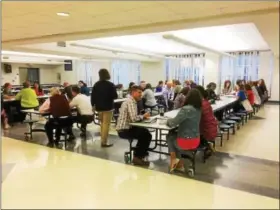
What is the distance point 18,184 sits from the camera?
2703 mm

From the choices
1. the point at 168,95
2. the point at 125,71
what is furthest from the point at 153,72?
the point at 168,95

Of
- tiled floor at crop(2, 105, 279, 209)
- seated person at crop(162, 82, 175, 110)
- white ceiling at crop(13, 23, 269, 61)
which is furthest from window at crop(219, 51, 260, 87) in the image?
tiled floor at crop(2, 105, 279, 209)

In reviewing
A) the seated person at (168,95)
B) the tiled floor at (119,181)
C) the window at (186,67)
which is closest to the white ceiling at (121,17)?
the tiled floor at (119,181)

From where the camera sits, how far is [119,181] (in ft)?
9.21

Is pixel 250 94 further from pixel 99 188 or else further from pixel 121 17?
pixel 99 188

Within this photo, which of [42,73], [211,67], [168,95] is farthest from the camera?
[42,73]

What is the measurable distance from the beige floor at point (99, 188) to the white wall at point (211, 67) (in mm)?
8382

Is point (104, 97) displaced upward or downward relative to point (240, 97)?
upward

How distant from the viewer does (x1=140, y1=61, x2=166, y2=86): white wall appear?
Answer: 12.8 meters

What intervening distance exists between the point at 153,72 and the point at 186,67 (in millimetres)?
1860

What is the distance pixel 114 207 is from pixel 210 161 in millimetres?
1644

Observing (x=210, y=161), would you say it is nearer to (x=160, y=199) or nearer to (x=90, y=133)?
(x=160, y=199)

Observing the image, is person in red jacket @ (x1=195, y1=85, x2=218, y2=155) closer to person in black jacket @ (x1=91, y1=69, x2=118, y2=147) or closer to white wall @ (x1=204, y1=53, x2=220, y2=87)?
person in black jacket @ (x1=91, y1=69, x2=118, y2=147)

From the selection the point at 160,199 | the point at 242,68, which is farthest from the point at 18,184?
the point at 242,68
